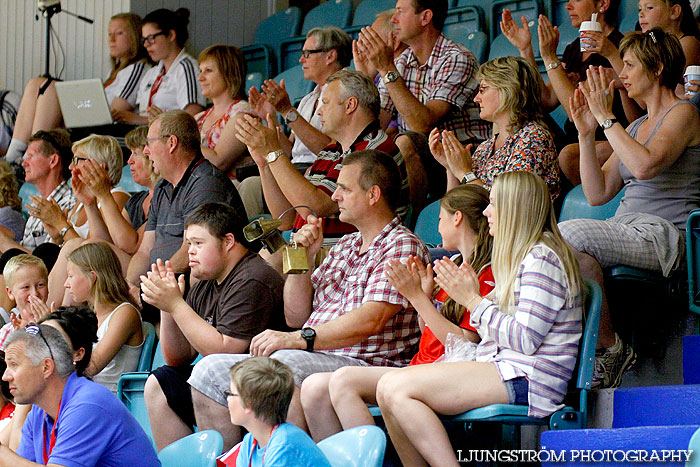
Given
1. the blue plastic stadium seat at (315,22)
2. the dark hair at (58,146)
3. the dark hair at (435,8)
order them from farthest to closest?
the blue plastic stadium seat at (315,22), the dark hair at (58,146), the dark hair at (435,8)

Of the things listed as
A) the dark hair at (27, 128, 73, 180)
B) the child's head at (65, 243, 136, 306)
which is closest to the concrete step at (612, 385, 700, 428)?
the child's head at (65, 243, 136, 306)

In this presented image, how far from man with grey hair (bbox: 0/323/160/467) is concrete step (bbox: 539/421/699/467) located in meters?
1.05

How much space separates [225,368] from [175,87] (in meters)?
3.43

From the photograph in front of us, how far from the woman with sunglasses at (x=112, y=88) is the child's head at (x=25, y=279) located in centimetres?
203

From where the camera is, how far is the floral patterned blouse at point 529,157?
12.0 feet

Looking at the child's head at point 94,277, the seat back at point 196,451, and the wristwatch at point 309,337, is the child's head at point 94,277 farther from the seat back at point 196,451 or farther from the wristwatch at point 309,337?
the seat back at point 196,451

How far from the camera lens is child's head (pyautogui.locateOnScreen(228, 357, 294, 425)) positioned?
2.49m

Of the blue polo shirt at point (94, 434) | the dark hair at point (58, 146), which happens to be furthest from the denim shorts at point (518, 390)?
the dark hair at point (58, 146)

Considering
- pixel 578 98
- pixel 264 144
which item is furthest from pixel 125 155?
pixel 578 98

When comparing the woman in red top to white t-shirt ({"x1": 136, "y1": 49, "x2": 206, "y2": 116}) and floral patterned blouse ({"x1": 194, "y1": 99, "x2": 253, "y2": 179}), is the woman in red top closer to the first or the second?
floral patterned blouse ({"x1": 194, "y1": 99, "x2": 253, "y2": 179})

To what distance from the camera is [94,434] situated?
267 centimetres

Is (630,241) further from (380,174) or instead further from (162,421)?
(162,421)

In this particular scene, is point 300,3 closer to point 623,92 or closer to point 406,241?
point 623,92

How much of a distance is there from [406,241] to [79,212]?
8.01 feet
